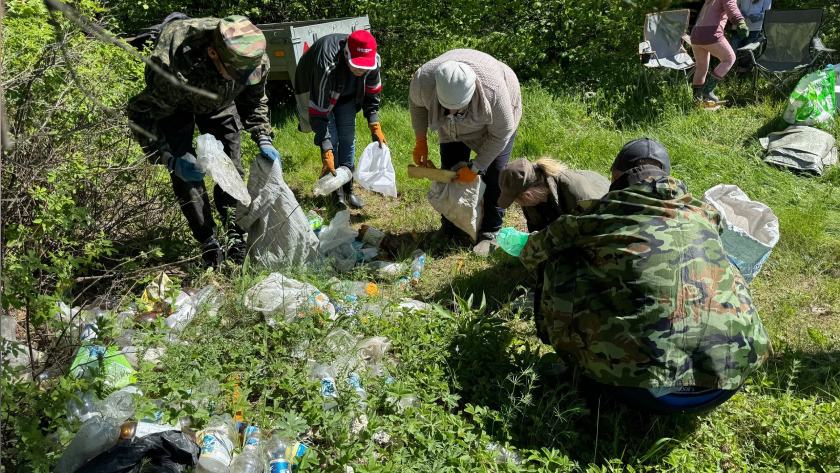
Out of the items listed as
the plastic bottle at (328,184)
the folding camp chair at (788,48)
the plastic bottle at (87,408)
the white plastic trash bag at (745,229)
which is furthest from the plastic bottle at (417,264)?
the folding camp chair at (788,48)

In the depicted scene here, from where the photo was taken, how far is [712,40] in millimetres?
6539

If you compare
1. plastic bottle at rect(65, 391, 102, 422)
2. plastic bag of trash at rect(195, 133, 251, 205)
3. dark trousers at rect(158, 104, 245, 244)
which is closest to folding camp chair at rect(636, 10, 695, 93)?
dark trousers at rect(158, 104, 245, 244)

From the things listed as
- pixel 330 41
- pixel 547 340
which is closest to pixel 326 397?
pixel 547 340

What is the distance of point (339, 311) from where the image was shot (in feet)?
11.2

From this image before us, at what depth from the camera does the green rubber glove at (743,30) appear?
683 cm

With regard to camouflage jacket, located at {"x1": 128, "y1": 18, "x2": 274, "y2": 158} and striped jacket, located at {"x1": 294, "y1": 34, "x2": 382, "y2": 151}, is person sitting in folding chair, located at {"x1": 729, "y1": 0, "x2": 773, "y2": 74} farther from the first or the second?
camouflage jacket, located at {"x1": 128, "y1": 18, "x2": 274, "y2": 158}

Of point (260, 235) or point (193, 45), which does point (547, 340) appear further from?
point (193, 45)

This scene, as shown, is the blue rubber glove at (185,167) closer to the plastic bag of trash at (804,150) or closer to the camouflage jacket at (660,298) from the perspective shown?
the camouflage jacket at (660,298)

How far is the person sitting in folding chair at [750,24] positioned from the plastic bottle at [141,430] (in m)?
7.37

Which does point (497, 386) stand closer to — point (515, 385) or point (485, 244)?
point (515, 385)

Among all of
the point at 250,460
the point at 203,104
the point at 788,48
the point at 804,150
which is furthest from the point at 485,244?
Answer: the point at 788,48

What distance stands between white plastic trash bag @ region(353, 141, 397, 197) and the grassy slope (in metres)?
0.64

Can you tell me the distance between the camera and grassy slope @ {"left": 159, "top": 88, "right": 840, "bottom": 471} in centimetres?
256

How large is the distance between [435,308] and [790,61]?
19.2 feet
